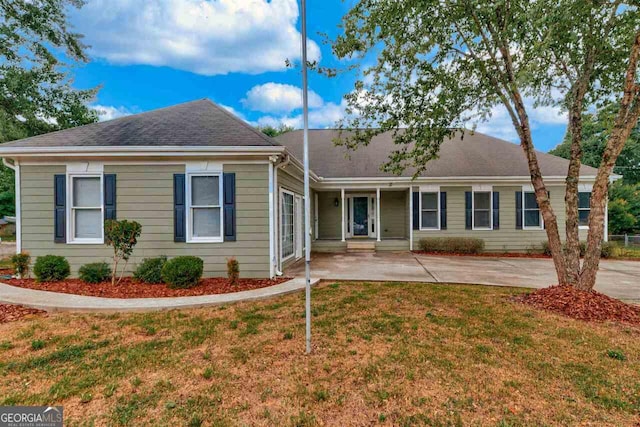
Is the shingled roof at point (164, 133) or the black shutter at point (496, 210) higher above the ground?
the shingled roof at point (164, 133)

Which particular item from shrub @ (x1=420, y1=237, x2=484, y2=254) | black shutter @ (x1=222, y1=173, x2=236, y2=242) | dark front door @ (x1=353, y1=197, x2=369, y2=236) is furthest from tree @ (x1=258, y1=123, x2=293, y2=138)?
black shutter @ (x1=222, y1=173, x2=236, y2=242)

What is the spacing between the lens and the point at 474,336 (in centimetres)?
379

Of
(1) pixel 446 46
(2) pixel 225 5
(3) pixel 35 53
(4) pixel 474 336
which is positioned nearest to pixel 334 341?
(4) pixel 474 336

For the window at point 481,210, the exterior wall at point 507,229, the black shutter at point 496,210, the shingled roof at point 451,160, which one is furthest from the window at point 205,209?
the black shutter at point 496,210

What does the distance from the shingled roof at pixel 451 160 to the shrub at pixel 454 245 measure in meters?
2.53

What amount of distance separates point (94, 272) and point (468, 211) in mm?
12132

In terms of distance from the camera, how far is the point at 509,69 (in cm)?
498

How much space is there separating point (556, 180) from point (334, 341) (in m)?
12.0

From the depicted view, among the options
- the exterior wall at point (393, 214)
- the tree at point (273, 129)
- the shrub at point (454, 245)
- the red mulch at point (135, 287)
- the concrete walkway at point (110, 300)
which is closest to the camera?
the concrete walkway at point (110, 300)

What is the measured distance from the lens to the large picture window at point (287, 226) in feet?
26.1

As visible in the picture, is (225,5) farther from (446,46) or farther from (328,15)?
(446,46)

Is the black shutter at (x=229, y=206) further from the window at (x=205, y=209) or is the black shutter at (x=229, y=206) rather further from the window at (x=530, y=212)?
the window at (x=530, y=212)

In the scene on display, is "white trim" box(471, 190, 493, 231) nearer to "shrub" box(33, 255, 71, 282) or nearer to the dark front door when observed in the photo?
the dark front door

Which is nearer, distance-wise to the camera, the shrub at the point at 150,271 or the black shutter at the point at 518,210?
the shrub at the point at 150,271
